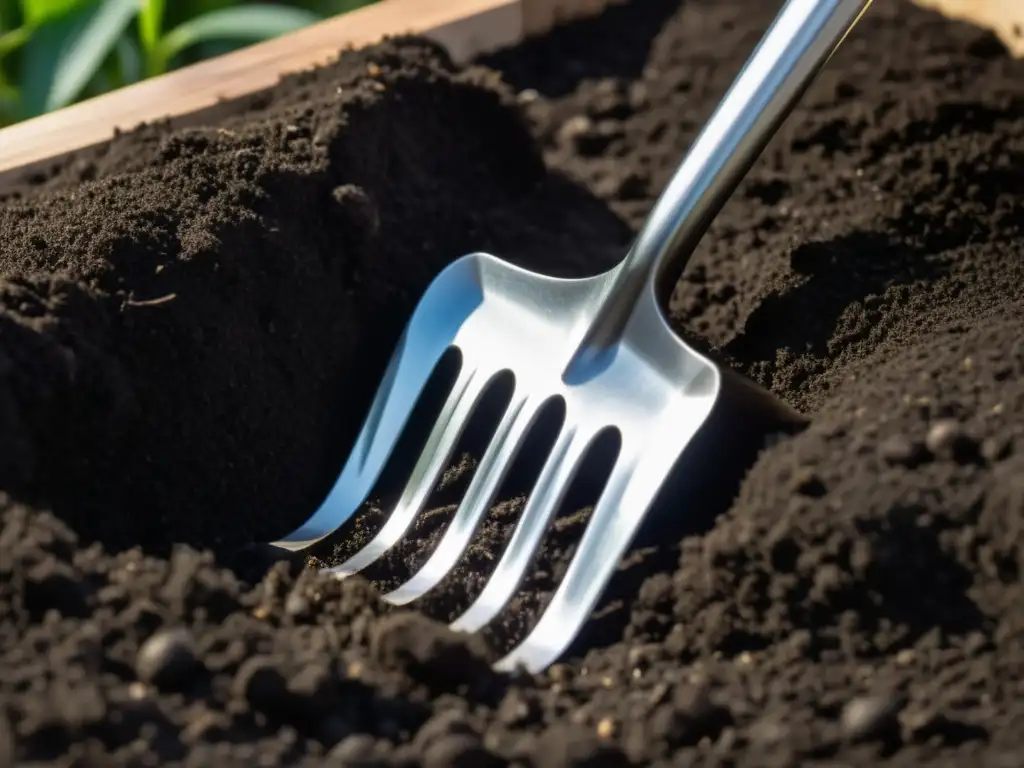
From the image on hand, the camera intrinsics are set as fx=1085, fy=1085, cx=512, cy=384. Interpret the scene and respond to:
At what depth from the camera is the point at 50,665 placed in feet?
2.61

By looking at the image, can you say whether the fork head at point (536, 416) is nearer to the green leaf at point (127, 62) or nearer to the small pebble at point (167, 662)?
the small pebble at point (167, 662)

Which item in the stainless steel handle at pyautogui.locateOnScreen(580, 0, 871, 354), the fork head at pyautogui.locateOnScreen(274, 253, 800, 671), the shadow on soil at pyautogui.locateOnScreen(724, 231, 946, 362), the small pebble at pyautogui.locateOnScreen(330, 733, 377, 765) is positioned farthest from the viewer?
the shadow on soil at pyautogui.locateOnScreen(724, 231, 946, 362)

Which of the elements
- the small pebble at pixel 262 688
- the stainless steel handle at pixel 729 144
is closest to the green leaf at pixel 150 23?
the stainless steel handle at pixel 729 144

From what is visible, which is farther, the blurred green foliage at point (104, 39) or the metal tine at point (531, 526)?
the blurred green foliage at point (104, 39)

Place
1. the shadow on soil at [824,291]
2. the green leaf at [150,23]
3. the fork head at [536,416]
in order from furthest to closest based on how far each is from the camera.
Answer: the green leaf at [150,23]
the shadow on soil at [824,291]
the fork head at [536,416]

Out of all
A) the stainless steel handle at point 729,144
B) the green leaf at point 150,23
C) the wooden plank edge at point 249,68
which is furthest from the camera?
the green leaf at point 150,23

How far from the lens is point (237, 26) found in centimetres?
196

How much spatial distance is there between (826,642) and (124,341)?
2.45 feet

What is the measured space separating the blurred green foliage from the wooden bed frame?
0.90ft

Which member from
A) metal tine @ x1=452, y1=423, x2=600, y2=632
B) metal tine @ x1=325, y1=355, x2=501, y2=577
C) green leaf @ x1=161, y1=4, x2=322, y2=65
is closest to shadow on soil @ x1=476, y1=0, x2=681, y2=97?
green leaf @ x1=161, y1=4, x2=322, y2=65

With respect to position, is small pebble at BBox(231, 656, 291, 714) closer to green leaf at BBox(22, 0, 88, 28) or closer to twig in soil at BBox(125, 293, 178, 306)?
twig in soil at BBox(125, 293, 178, 306)

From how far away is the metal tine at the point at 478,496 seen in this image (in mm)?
1094

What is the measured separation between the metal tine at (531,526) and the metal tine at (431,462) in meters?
0.12

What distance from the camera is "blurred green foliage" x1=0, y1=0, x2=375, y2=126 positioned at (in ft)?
6.08
